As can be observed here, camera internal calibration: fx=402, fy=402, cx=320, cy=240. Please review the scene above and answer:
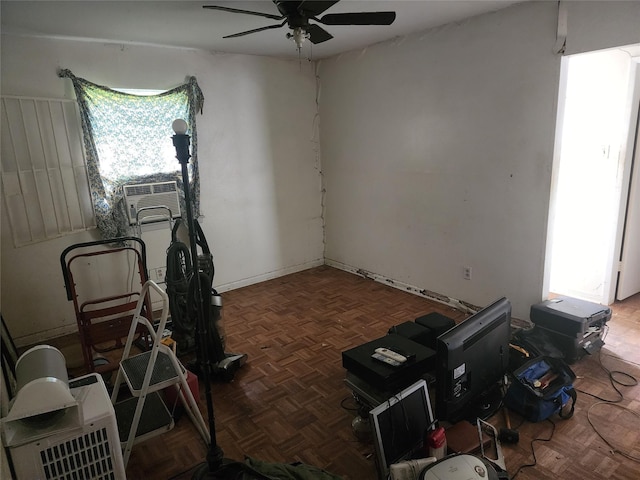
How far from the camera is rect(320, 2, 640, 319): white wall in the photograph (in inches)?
111

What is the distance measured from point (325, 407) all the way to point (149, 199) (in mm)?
2399

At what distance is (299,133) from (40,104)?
246cm

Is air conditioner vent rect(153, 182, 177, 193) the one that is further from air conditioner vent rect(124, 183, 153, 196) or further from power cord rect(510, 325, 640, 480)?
power cord rect(510, 325, 640, 480)

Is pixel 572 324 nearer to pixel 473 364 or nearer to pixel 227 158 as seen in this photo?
pixel 473 364

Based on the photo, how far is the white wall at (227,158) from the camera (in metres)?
3.16

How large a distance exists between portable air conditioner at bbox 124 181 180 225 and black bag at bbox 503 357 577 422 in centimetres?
305

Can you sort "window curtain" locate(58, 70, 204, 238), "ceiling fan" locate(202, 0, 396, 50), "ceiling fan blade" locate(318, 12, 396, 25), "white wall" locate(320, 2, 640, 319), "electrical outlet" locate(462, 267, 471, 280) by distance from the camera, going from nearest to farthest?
1. "ceiling fan" locate(202, 0, 396, 50)
2. "ceiling fan blade" locate(318, 12, 396, 25)
3. "white wall" locate(320, 2, 640, 319)
4. "window curtain" locate(58, 70, 204, 238)
5. "electrical outlet" locate(462, 267, 471, 280)

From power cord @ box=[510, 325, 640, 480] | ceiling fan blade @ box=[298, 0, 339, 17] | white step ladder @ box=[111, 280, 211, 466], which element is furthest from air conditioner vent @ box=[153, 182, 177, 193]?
power cord @ box=[510, 325, 640, 480]

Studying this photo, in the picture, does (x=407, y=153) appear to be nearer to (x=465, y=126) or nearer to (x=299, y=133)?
(x=465, y=126)

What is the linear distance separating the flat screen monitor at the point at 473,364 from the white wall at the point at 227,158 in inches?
111

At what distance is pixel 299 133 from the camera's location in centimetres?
462

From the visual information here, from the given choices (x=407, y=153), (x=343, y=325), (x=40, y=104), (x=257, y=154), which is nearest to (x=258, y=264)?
(x=257, y=154)

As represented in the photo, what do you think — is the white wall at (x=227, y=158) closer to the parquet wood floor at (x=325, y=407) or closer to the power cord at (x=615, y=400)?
the parquet wood floor at (x=325, y=407)

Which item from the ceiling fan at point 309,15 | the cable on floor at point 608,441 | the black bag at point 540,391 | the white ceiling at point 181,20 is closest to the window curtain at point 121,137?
the white ceiling at point 181,20
